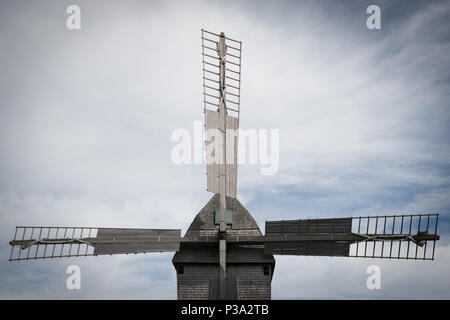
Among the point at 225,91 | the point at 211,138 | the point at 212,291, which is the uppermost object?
the point at 225,91

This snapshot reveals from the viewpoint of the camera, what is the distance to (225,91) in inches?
834

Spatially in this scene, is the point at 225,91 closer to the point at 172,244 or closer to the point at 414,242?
the point at 172,244
